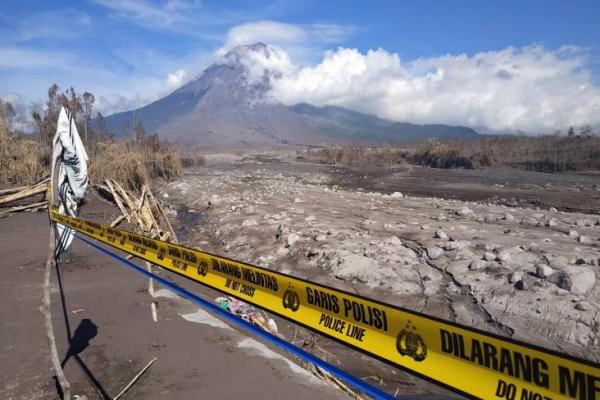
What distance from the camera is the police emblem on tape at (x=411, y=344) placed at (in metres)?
1.75

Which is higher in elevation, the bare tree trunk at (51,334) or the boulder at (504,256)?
the bare tree trunk at (51,334)

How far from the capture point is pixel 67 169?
6184 mm

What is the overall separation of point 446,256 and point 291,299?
7267 millimetres

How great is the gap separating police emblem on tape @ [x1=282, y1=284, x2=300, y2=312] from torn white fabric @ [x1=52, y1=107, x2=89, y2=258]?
484 cm

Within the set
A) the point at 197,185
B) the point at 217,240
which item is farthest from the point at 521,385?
the point at 197,185

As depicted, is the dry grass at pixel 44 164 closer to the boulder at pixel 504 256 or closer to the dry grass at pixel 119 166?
the dry grass at pixel 119 166

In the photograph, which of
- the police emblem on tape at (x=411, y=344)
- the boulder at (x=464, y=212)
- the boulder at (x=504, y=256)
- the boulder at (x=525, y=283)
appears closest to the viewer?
the police emblem on tape at (x=411, y=344)

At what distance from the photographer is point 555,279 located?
6.94 m

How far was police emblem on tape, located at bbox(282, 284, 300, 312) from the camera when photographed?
2.35 metres

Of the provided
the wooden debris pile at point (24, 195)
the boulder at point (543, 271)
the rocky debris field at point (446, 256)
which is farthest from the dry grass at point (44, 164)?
the boulder at point (543, 271)

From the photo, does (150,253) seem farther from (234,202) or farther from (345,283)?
(234,202)

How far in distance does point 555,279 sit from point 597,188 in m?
20.8

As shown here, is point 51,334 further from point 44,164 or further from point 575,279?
Answer: point 44,164

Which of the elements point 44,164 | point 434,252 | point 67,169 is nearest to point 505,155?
point 434,252
